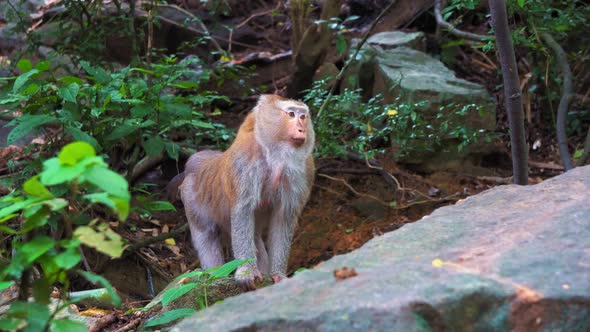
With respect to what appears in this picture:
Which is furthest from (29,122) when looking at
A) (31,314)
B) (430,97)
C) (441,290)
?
(430,97)

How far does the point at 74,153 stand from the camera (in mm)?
2258

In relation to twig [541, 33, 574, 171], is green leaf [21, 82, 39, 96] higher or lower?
higher

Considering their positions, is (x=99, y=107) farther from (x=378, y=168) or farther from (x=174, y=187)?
(x=378, y=168)

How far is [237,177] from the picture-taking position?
5.23 metres

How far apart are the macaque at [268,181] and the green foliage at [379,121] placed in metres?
1.74

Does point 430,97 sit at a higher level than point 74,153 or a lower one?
lower

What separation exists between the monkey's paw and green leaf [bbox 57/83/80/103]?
1.64m

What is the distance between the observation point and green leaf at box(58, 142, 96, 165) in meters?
2.24

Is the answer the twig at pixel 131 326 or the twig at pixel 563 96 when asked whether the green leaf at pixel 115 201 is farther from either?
the twig at pixel 563 96

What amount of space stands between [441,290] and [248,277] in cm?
254

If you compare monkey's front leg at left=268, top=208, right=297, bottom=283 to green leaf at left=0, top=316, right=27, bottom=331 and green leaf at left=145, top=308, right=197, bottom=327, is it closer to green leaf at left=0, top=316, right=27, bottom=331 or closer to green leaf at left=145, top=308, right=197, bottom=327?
green leaf at left=145, top=308, right=197, bottom=327

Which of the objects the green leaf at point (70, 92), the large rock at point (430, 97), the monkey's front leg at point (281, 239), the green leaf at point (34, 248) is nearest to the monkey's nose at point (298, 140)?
the monkey's front leg at point (281, 239)

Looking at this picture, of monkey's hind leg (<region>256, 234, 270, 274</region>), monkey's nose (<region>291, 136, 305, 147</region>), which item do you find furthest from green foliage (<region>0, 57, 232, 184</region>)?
monkey's hind leg (<region>256, 234, 270, 274</region>)

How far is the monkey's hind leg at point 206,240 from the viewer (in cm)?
615
